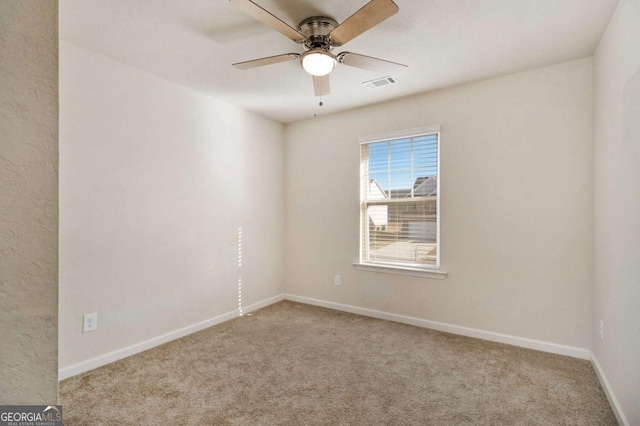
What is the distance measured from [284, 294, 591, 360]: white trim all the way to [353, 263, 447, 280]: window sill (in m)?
0.47

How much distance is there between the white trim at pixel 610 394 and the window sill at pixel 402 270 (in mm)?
1280

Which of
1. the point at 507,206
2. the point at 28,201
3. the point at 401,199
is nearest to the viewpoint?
the point at 28,201

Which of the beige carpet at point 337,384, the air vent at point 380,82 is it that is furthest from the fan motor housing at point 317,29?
the beige carpet at point 337,384

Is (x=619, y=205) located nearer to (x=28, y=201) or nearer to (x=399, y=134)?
(x=399, y=134)

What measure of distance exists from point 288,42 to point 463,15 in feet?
3.93

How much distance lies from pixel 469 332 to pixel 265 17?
124 inches

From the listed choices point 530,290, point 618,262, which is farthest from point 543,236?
point 618,262

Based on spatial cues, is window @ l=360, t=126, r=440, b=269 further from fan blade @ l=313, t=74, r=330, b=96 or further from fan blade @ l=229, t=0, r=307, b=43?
fan blade @ l=229, t=0, r=307, b=43

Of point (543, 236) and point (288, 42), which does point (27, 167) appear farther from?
point (543, 236)

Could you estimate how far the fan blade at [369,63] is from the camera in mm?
2121

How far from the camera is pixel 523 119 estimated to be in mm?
2863

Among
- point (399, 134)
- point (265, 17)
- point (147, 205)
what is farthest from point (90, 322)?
point (399, 134)

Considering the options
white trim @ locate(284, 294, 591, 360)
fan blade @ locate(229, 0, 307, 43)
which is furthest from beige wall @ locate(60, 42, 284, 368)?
fan blade @ locate(229, 0, 307, 43)

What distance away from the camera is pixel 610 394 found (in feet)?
6.62
